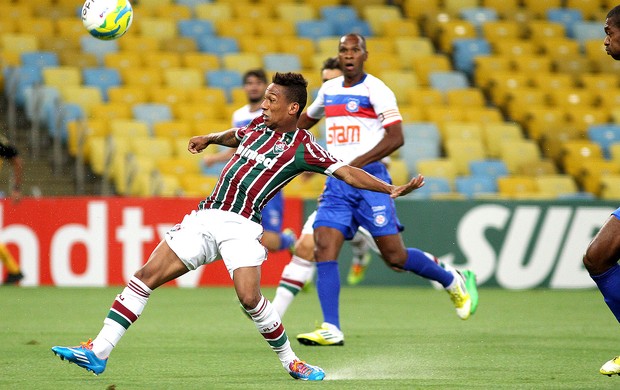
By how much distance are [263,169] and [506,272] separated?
8349 millimetres

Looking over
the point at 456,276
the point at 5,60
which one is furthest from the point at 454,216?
the point at 5,60

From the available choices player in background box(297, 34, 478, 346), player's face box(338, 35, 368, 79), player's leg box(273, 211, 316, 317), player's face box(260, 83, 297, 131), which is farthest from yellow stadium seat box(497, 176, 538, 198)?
player's face box(260, 83, 297, 131)

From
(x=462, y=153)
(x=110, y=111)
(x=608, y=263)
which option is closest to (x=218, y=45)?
(x=110, y=111)

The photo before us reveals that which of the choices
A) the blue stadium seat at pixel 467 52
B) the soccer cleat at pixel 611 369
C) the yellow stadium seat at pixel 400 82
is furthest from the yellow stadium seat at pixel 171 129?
the soccer cleat at pixel 611 369

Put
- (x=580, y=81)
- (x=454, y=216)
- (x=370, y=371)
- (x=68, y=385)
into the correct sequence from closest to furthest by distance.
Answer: (x=68, y=385)
(x=370, y=371)
(x=454, y=216)
(x=580, y=81)

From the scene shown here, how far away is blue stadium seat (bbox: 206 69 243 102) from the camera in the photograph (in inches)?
676

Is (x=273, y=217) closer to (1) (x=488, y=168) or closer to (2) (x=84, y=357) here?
(2) (x=84, y=357)

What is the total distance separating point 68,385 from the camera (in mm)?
6203

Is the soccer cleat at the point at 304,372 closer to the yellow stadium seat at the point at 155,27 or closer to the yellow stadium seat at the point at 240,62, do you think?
the yellow stadium seat at the point at 240,62

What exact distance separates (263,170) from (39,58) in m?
10.9

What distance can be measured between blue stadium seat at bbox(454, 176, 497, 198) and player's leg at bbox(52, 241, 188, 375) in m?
9.68

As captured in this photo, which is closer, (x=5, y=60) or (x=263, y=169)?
(x=263, y=169)

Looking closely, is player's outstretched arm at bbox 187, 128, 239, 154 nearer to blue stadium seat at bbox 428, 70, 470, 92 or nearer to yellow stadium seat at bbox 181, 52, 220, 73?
yellow stadium seat at bbox 181, 52, 220, 73

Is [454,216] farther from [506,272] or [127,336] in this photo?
[127,336]
